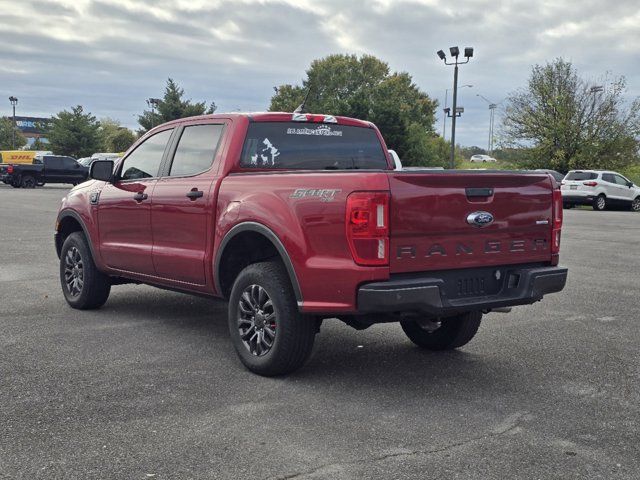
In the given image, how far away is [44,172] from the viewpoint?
129 feet

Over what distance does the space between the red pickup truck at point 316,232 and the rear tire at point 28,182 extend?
35.6 metres

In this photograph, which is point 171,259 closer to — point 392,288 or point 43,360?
point 43,360

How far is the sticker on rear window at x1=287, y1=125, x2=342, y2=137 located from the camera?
19.6 feet

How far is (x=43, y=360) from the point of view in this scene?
5.36 metres

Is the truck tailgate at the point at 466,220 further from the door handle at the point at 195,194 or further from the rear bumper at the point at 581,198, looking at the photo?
the rear bumper at the point at 581,198

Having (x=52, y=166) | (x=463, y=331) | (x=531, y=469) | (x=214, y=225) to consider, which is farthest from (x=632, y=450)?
(x=52, y=166)

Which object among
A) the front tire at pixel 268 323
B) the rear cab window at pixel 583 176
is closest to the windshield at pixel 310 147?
the front tire at pixel 268 323

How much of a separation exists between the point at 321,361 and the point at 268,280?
37.0 inches

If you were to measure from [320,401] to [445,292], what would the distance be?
3.37 feet

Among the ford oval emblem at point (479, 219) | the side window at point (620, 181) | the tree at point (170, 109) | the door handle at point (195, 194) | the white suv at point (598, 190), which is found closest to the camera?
the ford oval emblem at point (479, 219)

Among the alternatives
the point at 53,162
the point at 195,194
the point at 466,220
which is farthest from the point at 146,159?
the point at 53,162

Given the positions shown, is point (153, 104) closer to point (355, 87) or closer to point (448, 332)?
point (355, 87)

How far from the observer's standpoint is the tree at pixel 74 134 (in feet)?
215

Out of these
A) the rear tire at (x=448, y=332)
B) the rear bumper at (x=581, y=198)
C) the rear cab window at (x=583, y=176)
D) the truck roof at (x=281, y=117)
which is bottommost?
the rear tire at (x=448, y=332)
